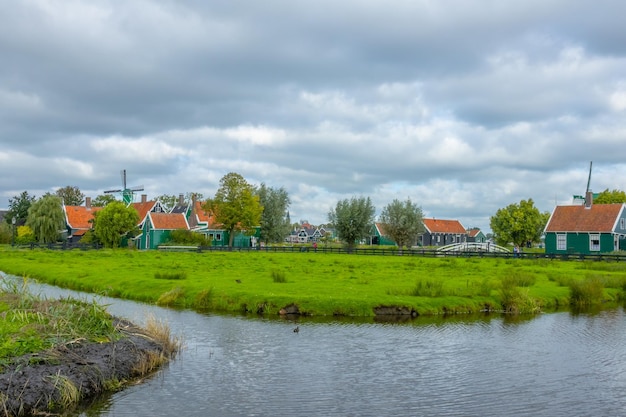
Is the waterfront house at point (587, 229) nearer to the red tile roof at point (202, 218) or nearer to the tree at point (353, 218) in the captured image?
the tree at point (353, 218)

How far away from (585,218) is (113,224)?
65.4 meters

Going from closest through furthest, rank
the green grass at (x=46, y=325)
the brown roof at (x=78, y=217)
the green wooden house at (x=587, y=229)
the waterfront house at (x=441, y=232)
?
1. the green grass at (x=46, y=325)
2. the green wooden house at (x=587, y=229)
3. the brown roof at (x=78, y=217)
4. the waterfront house at (x=441, y=232)

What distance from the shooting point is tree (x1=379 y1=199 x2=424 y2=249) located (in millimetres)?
90750

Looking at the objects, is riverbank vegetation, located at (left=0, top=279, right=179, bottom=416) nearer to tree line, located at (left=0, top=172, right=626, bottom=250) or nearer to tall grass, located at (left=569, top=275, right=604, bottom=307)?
tall grass, located at (left=569, top=275, right=604, bottom=307)

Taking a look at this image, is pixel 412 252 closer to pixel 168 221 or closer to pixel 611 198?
pixel 168 221

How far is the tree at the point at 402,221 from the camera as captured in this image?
298 ft

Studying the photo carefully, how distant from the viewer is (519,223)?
109125 mm

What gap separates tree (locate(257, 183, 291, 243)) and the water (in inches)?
3126

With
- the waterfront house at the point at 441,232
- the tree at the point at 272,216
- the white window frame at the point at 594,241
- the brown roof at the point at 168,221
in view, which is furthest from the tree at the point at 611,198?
the brown roof at the point at 168,221

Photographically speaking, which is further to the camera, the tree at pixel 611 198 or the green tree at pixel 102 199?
the green tree at pixel 102 199

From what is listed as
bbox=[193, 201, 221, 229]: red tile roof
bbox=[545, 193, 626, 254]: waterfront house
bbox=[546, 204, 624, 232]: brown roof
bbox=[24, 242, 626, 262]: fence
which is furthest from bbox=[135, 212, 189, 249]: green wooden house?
bbox=[546, 204, 624, 232]: brown roof

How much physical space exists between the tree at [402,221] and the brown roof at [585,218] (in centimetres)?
1976

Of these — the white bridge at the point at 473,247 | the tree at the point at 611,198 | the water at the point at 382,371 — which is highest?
the tree at the point at 611,198

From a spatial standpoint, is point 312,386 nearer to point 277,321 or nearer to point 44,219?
point 277,321
